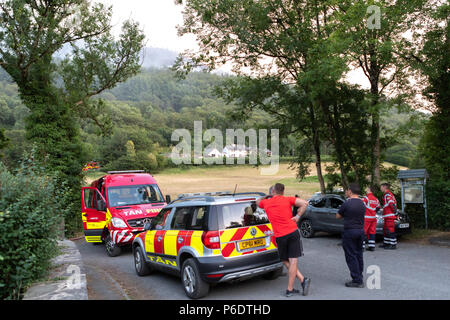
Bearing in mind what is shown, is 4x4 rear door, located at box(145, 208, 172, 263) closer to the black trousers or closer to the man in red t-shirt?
the man in red t-shirt

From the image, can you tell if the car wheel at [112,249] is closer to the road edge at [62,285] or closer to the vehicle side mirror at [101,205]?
the vehicle side mirror at [101,205]

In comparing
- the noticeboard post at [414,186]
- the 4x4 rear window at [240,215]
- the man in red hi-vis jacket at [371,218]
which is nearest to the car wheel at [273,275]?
the 4x4 rear window at [240,215]

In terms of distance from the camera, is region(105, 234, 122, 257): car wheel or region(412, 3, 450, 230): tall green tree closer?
region(105, 234, 122, 257): car wheel

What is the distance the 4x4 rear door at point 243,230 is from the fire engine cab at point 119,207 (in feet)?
16.7

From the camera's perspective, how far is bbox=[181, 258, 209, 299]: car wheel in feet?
20.0

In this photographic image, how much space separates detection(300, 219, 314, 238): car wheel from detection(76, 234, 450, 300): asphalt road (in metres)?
2.59

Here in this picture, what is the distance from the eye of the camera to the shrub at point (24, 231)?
17.0ft

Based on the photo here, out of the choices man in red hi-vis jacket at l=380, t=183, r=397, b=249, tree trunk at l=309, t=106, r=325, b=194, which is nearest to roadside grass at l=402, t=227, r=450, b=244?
man in red hi-vis jacket at l=380, t=183, r=397, b=249

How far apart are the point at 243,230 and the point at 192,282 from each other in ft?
4.28

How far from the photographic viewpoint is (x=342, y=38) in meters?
12.0

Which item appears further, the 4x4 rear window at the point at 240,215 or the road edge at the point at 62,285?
the 4x4 rear window at the point at 240,215

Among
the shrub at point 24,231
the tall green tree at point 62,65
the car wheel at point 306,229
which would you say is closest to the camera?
the shrub at point 24,231

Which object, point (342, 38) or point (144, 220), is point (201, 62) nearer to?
point (342, 38)
